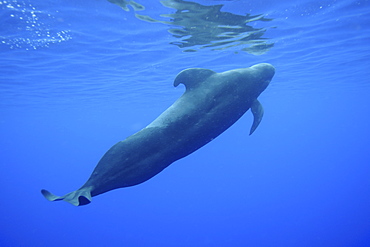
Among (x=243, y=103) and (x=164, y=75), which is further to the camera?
(x=164, y=75)

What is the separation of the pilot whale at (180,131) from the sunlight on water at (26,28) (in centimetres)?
820

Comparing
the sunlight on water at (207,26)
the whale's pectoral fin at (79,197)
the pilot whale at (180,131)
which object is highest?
the sunlight on water at (207,26)

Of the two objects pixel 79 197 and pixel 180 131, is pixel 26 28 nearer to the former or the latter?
pixel 180 131

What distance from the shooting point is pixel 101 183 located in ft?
14.1

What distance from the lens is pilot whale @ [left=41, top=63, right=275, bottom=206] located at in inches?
170

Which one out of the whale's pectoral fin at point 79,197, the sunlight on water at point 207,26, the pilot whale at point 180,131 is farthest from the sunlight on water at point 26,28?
the whale's pectoral fin at point 79,197

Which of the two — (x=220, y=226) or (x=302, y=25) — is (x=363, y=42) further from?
(x=220, y=226)

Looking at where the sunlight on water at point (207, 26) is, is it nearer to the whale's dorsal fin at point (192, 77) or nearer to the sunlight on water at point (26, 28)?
the sunlight on water at point (26, 28)

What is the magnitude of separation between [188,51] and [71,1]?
27.8 feet

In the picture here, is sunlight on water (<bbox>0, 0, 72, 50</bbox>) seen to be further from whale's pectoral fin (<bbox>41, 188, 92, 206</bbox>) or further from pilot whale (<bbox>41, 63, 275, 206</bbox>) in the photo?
whale's pectoral fin (<bbox>41, 188, 92, 206</bbox>)

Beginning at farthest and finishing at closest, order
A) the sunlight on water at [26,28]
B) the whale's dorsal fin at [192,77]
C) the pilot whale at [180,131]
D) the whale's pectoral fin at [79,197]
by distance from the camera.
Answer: the sunlight on water at [26,28] < the whale's dorsal fin at [192,77] < the pilot whale at [180,131] < the whale's pectoral fin at [79,197]

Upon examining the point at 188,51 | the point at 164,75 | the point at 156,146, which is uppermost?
the point at 164,75

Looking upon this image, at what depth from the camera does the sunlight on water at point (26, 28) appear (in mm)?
10031

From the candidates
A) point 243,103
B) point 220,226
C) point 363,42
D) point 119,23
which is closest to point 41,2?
point 119,23
